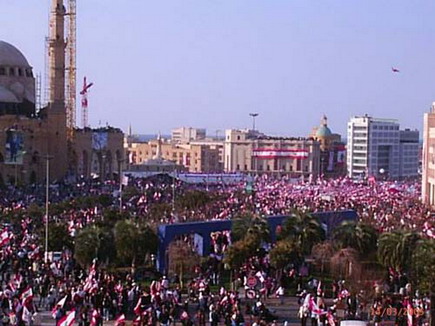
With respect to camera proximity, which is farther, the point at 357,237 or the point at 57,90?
the point at 57,90

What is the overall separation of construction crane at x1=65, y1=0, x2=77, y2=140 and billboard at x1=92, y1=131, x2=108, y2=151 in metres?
2.18

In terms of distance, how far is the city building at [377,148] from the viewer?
145 metres

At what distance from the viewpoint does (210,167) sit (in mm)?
138250

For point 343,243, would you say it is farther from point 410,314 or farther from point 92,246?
point 410,314

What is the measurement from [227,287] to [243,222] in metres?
4.70

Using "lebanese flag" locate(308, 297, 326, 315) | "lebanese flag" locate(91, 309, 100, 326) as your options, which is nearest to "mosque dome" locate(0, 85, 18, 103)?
"lebanese flag" locate(91, 309, 100, 326)

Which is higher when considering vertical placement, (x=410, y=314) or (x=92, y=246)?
(x=92, y=246)

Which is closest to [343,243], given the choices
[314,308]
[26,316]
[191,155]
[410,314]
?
[314,308]

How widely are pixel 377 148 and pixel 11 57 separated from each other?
77.3 meters

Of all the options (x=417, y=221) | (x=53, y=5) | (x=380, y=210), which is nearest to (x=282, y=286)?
(x=417, y=221)

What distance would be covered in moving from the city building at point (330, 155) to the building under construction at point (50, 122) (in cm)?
4644

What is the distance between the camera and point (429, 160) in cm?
7075

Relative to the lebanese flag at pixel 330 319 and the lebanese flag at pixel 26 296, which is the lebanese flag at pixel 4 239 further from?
the lebanese flag at pixel 330 319

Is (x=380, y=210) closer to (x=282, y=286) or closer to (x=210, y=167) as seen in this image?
(x=282, y=286)
